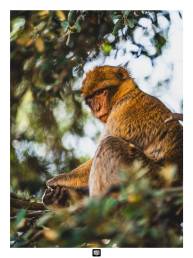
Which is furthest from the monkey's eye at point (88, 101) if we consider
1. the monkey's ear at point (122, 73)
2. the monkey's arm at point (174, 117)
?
the monkey's arm at point (174, 117)

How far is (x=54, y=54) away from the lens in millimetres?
4133

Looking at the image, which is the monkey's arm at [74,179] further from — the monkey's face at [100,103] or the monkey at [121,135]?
the monkey's face at [100,103]

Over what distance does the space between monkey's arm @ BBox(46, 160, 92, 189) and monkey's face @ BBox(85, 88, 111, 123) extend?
36 centimetres

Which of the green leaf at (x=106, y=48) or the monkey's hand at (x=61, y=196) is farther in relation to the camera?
the green leaf at (x=106, y=48)

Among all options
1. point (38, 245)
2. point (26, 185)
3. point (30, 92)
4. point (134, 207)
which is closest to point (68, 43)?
point (30, 92)

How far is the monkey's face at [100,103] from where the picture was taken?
4117 millimetres

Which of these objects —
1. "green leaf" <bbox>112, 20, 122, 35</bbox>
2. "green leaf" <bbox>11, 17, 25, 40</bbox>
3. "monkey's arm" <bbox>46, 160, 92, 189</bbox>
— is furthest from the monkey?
"green leaf" <bbox>11, 17, 25, 40</bbox>

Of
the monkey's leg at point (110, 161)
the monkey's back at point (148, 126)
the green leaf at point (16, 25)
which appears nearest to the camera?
the monkey's leg at point (110, 161)

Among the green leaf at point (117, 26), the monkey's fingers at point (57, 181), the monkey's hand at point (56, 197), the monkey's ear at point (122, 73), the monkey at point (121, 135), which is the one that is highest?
the green leaf at point (117, 26)

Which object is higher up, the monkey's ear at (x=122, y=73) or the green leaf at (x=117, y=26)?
the green leaf at (x=117, y=26)

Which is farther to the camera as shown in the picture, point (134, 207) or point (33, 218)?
point (33, 218)

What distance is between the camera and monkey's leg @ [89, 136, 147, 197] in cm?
355

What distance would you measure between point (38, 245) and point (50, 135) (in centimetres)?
72

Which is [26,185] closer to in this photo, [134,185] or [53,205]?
[53,205]
